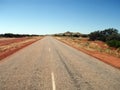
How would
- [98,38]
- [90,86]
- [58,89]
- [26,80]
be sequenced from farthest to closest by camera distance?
[98,38] → [26,80] → [90,86] → [58,89]

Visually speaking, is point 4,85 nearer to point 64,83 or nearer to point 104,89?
point 64,83

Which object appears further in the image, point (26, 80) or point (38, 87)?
point (26, 80)

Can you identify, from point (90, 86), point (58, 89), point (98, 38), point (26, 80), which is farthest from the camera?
point (98, 38)

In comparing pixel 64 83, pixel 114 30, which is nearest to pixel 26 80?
pixel 64 83

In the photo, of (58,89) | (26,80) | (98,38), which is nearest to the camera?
(58,89)

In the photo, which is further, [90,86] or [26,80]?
[26,80]

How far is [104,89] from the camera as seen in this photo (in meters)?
6.69

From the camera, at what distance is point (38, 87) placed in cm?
684

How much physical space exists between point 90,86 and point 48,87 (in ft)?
5.66

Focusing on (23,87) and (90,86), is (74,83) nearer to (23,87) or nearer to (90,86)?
(90,86)

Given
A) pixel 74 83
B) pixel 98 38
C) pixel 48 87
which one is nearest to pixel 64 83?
pixel 74 83

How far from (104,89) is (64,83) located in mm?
1725

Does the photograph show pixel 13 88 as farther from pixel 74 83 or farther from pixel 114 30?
pixel 114 30

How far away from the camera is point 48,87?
6859mm
